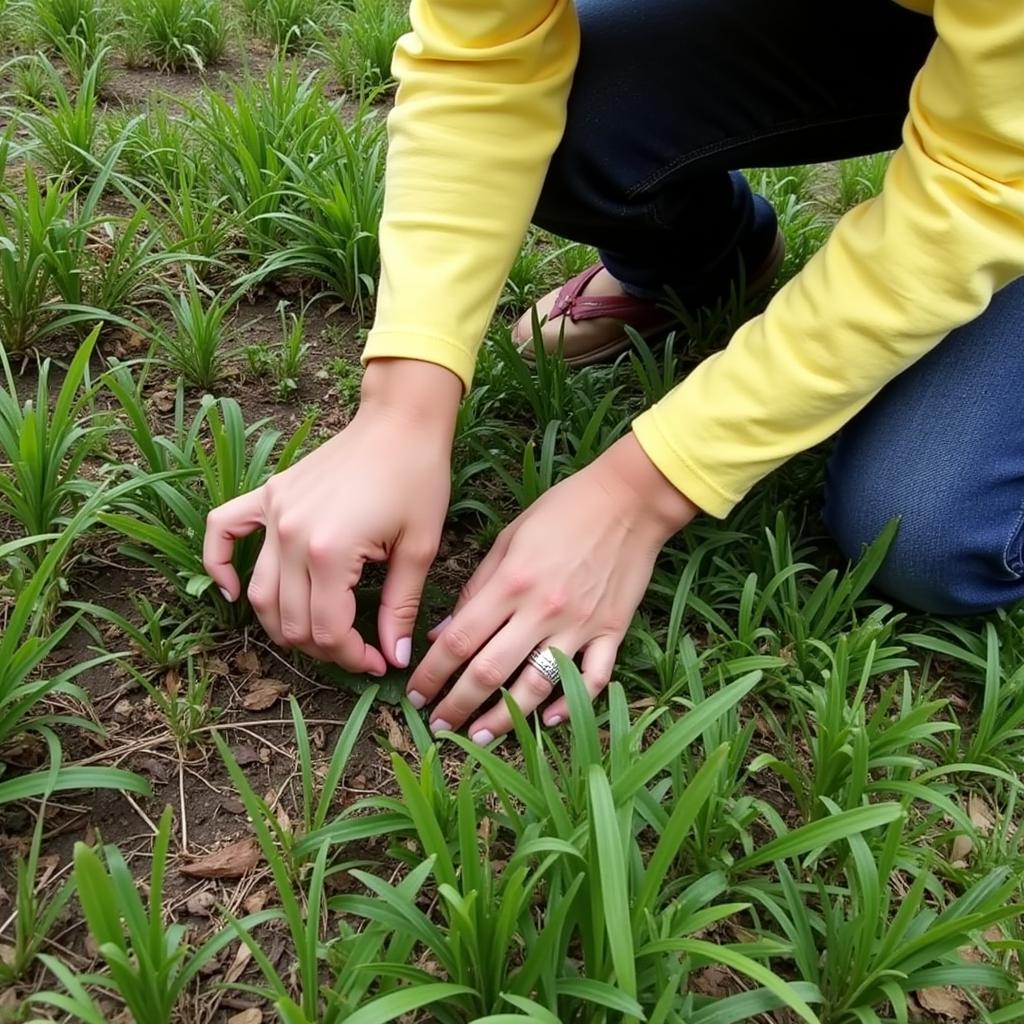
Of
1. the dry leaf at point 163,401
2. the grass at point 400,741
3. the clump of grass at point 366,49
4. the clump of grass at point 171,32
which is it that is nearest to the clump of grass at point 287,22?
the clump of grass at point 366,49

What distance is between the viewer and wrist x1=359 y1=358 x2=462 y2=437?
1099 mm

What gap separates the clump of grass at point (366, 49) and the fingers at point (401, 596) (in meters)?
1.86

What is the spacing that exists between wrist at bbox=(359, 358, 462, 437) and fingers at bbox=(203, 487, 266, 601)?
0.55ft

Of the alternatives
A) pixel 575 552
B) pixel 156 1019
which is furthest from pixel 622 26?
pixel 156 1019

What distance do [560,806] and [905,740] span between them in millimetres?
414

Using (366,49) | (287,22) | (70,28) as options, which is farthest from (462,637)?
(287,22)

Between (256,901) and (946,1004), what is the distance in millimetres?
703

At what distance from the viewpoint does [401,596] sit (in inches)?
42.1

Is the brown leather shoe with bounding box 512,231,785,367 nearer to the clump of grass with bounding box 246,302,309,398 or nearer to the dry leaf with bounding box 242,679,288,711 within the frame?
the clump of grass with bounding box 246,302,309,398

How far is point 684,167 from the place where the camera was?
4.92 ft

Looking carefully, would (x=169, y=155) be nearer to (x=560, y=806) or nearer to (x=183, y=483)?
(x=183, y=483)

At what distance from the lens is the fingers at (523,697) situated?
1.04 meters

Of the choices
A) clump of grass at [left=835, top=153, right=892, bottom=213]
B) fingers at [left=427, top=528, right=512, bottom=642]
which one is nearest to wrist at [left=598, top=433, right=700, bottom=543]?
fingers at [left=427, top=528, right=512, bottom=642]

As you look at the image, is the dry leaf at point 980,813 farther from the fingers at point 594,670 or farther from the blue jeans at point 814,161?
the fingers at point 594,670
